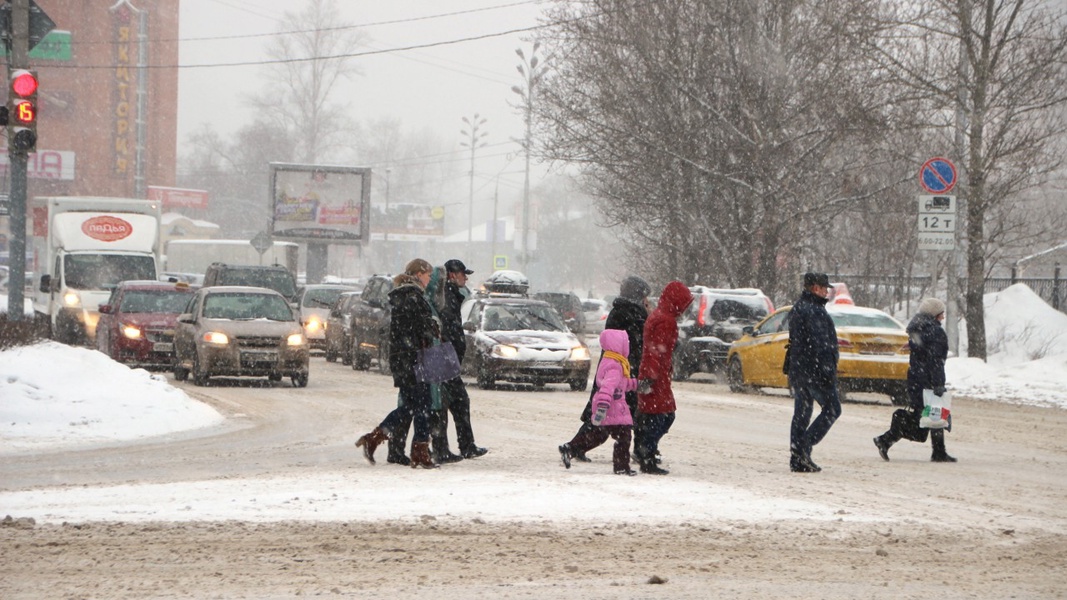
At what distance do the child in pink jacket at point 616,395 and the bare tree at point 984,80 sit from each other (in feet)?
51.8

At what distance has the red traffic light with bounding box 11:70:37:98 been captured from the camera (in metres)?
18.5

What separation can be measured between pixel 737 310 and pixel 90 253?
14.9 meters

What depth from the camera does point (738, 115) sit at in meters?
35.6

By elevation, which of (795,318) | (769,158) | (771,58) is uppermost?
(771,58)

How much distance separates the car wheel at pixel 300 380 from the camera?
22828mm

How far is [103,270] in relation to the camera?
33312mm

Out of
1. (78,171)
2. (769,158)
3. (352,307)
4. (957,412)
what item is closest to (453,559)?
(957,412)

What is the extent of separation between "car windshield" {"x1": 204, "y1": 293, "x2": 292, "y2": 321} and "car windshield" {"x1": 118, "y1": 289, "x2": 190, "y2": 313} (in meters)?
3.04

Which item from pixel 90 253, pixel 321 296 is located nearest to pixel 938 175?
pixel 321 296

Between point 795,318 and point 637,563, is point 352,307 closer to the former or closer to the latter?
point 795,318

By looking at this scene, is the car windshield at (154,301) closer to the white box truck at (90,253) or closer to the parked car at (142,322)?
the parked car at (142,322)

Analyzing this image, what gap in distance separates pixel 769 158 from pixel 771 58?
2317 mm

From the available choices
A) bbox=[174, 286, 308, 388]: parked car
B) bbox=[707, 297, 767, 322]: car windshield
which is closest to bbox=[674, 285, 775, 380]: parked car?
bbox=[707, 297, 767, 322]: car windshield

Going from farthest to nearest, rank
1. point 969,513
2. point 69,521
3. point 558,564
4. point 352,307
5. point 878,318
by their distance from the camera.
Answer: point 352,307, point 878,318, point 969,513, point 69,521, point 558,564
